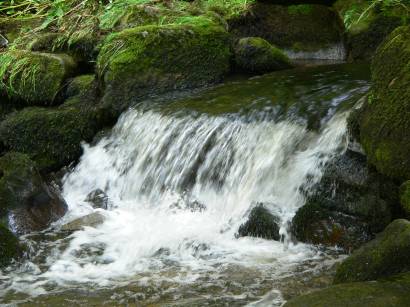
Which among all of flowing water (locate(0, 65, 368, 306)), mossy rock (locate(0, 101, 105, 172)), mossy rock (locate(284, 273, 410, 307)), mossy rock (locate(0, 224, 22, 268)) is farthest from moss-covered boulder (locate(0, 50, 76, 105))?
→ mossy rock (locate(284, 273, 410, 307))

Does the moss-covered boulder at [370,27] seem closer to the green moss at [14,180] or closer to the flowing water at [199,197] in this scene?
the flowing water at [199,197]

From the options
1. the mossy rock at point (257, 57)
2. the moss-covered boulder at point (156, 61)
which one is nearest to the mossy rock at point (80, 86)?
the moss-covered boulder at point (156, 61)

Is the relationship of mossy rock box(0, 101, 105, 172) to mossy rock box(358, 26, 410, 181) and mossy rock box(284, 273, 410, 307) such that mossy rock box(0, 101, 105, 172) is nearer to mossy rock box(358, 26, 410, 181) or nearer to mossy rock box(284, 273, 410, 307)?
mossy rock box(358, 26, 410, 181)

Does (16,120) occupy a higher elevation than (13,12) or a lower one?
lower

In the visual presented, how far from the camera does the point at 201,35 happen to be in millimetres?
8836

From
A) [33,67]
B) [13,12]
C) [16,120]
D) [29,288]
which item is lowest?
[29,288]

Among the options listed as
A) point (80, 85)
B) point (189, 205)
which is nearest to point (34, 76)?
point (80, 85)

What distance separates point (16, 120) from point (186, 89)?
2.59m

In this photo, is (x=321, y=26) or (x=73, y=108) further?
(x=321, y=26)

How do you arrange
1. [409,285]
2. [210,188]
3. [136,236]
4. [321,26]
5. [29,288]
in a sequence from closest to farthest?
[409,285]
[29,288]
[136,236]
[210,188]
[321,26]

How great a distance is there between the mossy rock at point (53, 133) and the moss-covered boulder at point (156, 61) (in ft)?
1.54

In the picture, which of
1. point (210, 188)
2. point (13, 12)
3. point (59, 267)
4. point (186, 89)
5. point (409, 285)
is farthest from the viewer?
point (13, 12)

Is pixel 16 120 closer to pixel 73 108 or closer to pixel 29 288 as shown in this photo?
pixel 73 108

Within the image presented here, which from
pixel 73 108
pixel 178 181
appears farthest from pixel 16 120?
pixel 178 181
